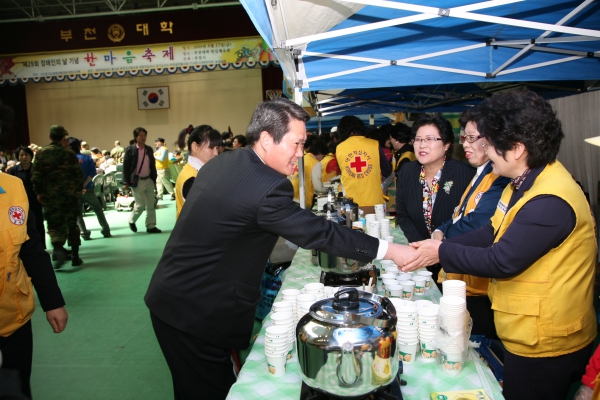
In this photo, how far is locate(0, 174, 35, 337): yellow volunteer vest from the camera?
1536 mm

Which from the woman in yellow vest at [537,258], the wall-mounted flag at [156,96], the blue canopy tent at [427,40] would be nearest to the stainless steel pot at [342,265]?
the woman in yellow vest at [537,258]

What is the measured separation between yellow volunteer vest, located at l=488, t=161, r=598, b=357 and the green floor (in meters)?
1.97

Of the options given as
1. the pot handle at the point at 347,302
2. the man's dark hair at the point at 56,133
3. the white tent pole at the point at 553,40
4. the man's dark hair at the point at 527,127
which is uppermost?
the white tent pole at the point at 553,40

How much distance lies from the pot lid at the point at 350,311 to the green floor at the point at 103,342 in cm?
184

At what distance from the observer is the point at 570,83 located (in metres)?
5.38

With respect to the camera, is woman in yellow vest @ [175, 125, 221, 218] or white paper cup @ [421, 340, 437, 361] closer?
white paper cup @ [421, 340, 437, 361]

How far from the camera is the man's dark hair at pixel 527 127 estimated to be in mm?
1416

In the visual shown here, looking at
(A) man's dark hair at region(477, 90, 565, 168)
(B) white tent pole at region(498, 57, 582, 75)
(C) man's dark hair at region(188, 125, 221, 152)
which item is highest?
(B) white tent pole at region(498, 57, 582, 75)

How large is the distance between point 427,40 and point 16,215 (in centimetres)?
264

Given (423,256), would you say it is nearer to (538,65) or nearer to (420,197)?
(420,197)

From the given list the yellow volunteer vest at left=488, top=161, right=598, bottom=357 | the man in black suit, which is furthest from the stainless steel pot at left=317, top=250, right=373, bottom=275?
the yellow volunteer vest at left=488, top=161, right=598, bottom=357

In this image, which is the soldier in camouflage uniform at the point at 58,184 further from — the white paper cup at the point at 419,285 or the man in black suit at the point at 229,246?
the white paper cup at the point at 419,285

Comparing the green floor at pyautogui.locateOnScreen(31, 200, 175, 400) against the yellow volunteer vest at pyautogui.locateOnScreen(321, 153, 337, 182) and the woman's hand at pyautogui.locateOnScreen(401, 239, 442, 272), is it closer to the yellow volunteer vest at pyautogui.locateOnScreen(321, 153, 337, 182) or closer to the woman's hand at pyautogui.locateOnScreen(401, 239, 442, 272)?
the woman's hand at pyautogui.locateOnScreen(401, 239, 442, 272)

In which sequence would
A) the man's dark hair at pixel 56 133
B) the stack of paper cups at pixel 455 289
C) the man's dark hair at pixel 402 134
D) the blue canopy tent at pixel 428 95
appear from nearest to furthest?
the stack of paper cups at pixel 455 289
the man's dark hair at pixel 56 133
the man's dark hair at pixel 402 134
the blue canopy tent at pixel 428 95
